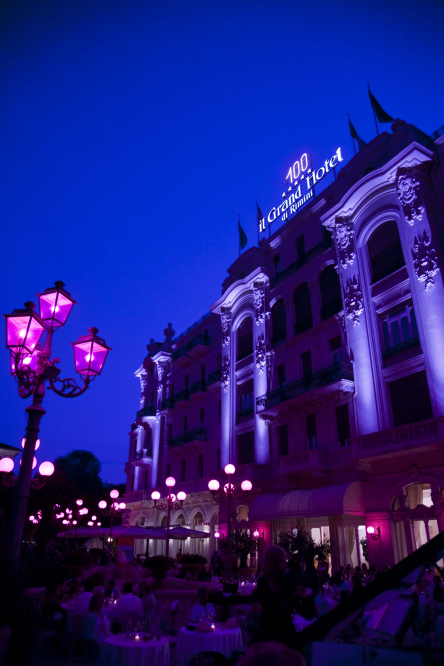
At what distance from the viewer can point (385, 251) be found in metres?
19.8

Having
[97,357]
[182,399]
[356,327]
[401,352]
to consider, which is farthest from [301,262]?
[97,357]

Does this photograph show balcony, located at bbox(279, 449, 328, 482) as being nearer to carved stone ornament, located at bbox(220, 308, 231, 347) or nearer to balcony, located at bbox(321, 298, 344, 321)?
balcony, located at bbox(321, 298, 344, 321)

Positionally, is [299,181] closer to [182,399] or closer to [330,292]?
[330,292]

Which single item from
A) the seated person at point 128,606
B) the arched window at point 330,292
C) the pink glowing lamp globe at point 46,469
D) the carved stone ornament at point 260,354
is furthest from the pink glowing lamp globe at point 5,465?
the carved stone ornament at point 260,354

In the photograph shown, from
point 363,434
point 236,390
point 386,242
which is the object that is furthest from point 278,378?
point 386,242

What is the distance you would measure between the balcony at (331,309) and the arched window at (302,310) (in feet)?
3.41

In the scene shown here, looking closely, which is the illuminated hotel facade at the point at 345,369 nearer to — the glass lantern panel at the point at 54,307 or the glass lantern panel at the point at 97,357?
the glass lantern panel at the point at 97,357

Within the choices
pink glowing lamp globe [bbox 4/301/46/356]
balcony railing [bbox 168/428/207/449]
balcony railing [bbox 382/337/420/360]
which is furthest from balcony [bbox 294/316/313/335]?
pink glowing lamp globe [bbox 4/301/46/356]

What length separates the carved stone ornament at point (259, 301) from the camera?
2661 centimetres

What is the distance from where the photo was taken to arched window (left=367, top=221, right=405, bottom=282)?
19188 mm

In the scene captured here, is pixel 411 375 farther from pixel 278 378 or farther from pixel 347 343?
pixel 278 378

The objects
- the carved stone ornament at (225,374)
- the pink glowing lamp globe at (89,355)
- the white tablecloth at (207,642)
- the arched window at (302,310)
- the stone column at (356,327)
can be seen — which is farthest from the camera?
the carved stone ornament at (225,374)

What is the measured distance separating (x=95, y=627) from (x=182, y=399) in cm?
2638

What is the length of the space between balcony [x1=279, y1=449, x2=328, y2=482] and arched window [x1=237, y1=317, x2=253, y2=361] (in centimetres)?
804
